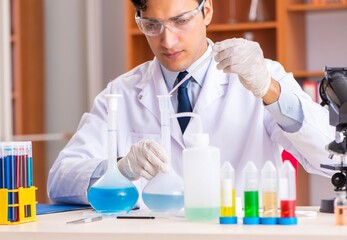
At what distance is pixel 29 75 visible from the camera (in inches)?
A: 175

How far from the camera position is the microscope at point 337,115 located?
5.46 ft

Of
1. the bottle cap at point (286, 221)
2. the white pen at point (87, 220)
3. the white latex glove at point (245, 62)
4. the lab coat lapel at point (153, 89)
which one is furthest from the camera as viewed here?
the lab coat lapel at point (153, 89)

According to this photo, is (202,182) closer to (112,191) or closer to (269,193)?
(269,193)

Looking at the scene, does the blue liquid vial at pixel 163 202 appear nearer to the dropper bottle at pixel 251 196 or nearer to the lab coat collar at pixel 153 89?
the dropper bottle at pixel 251 196

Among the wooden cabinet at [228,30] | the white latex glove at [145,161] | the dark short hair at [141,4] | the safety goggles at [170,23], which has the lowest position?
the white latex glove at [145,161]

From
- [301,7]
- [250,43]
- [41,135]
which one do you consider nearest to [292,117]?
[250,43]

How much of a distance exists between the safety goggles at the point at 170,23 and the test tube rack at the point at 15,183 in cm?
63

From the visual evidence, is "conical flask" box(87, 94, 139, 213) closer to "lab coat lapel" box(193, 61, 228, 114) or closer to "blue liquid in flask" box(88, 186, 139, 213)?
"blue liquid in flask" box(88, 186, 139, 213)

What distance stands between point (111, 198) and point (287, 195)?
1.46ft

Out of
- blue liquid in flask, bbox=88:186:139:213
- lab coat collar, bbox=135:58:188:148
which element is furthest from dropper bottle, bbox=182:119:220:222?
lab coat collar, bbox=135:58:188:148

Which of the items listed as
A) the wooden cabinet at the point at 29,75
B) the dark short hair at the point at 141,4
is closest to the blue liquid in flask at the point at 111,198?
the dark short hair at the point at 141,4

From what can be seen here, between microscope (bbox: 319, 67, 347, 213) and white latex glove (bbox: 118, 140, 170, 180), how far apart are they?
375 millimetres

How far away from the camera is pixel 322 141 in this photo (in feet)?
6.68

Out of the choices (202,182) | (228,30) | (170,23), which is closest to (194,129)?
(170,23)
